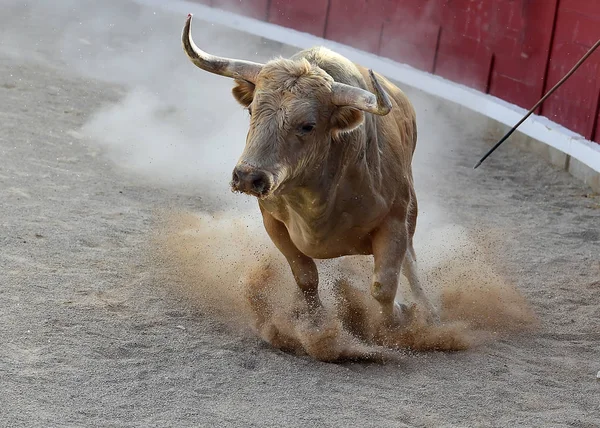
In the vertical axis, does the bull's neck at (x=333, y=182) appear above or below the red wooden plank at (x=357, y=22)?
above

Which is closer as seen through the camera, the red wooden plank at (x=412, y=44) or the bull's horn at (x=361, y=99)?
the bull's horn at (x=361, y=99)

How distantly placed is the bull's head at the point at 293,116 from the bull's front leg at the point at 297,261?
0.47 m

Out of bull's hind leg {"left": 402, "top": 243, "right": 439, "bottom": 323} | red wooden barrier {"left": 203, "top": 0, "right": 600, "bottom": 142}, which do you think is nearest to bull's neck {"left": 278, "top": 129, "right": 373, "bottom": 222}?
bull's hind leg {"left": 402, "top": 243, "right": 439, "bottom": 323}

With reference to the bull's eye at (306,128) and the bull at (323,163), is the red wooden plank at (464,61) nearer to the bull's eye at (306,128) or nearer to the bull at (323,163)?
the bull at (323,163)

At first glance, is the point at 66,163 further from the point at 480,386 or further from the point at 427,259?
the point at 480,386

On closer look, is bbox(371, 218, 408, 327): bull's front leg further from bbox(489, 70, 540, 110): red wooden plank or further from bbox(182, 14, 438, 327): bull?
bbox(489, 70, 540, 110): red wooden plank

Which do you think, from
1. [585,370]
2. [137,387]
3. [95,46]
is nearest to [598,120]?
[585,370]

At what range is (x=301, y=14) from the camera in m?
9.00

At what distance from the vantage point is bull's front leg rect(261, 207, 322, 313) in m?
3.60

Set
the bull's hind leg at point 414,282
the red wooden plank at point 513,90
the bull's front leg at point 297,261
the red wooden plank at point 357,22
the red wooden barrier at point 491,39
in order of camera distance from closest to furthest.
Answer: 1. the bull's front leg at point 297,261
2. the bull's hind leg at point 414,282
3. the red wooden barrier at point 491,39
4. the red wooden plank at point 513,90
5. the red wooden plank at point 357,22

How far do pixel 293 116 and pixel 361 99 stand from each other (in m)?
0.22

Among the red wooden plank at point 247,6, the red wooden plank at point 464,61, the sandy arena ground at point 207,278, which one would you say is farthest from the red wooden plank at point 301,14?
the red wooden plank at point 464,61

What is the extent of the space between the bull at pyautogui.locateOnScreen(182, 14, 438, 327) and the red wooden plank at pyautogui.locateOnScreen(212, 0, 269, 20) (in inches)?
236

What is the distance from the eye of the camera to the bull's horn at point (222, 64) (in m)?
3.24
